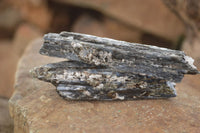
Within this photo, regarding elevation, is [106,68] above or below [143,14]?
below

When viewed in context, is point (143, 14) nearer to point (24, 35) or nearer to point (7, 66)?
point (24, 35)

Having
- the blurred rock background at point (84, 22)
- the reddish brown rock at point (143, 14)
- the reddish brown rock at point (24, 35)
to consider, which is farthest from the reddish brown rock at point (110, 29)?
the reddish brown rock at point (24, 35)

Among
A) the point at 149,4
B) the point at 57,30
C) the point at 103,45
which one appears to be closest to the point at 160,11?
the point at 149,4

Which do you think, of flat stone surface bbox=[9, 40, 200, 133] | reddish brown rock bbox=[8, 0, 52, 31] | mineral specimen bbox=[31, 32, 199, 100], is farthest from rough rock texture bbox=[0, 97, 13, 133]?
reddish brown rock bbox=[8, 0, 52, 31]

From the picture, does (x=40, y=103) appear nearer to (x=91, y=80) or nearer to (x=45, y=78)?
(x=45, y=78)

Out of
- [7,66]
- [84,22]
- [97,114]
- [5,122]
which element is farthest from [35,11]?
[97,114]

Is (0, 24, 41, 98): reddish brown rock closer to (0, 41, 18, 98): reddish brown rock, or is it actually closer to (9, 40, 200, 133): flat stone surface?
(0, 41, 18, 98): reddish brown rock
